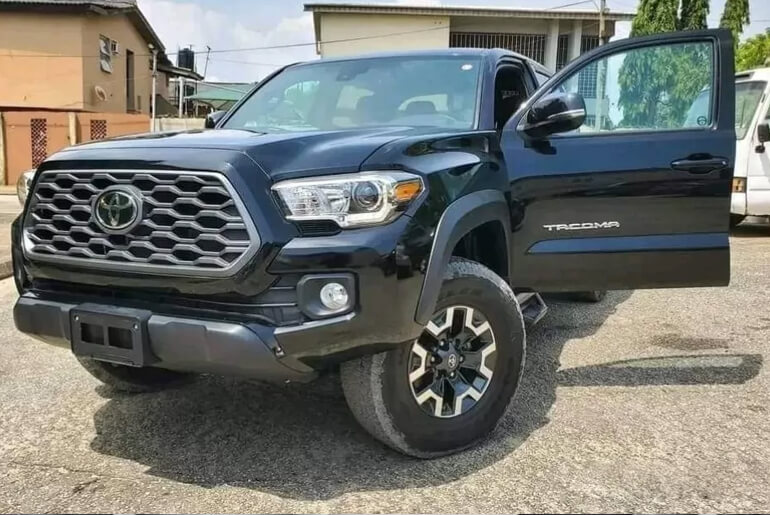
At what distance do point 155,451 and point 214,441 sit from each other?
0.87 feet

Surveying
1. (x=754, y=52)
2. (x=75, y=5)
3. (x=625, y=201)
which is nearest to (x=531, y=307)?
(x=625, y=201)

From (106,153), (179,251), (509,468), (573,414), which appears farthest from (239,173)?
(573,414)

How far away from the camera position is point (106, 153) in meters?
2.92

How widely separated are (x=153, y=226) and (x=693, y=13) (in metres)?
19.4

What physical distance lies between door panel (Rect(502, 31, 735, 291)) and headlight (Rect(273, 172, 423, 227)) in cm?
115

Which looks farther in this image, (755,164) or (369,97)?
(755,164)

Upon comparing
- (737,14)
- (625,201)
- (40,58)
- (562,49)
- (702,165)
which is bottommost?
(625,201)

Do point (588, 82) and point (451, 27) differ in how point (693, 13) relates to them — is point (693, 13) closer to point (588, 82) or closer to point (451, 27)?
point (451, 27)

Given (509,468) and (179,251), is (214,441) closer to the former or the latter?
(179,251)

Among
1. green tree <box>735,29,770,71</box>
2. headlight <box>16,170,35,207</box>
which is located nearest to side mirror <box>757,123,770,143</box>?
headlight <box>16,170,35,207</box>

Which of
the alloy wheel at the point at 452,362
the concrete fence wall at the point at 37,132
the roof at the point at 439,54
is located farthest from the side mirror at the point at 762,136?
the concrete fence wall at the point at 37,132

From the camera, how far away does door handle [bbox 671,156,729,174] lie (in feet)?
12.1

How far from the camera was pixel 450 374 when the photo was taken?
124 inches

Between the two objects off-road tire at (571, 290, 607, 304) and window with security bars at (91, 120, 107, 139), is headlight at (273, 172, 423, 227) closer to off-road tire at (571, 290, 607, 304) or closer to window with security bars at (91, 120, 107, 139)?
off-road tire at (571, 290, 607, 304)
